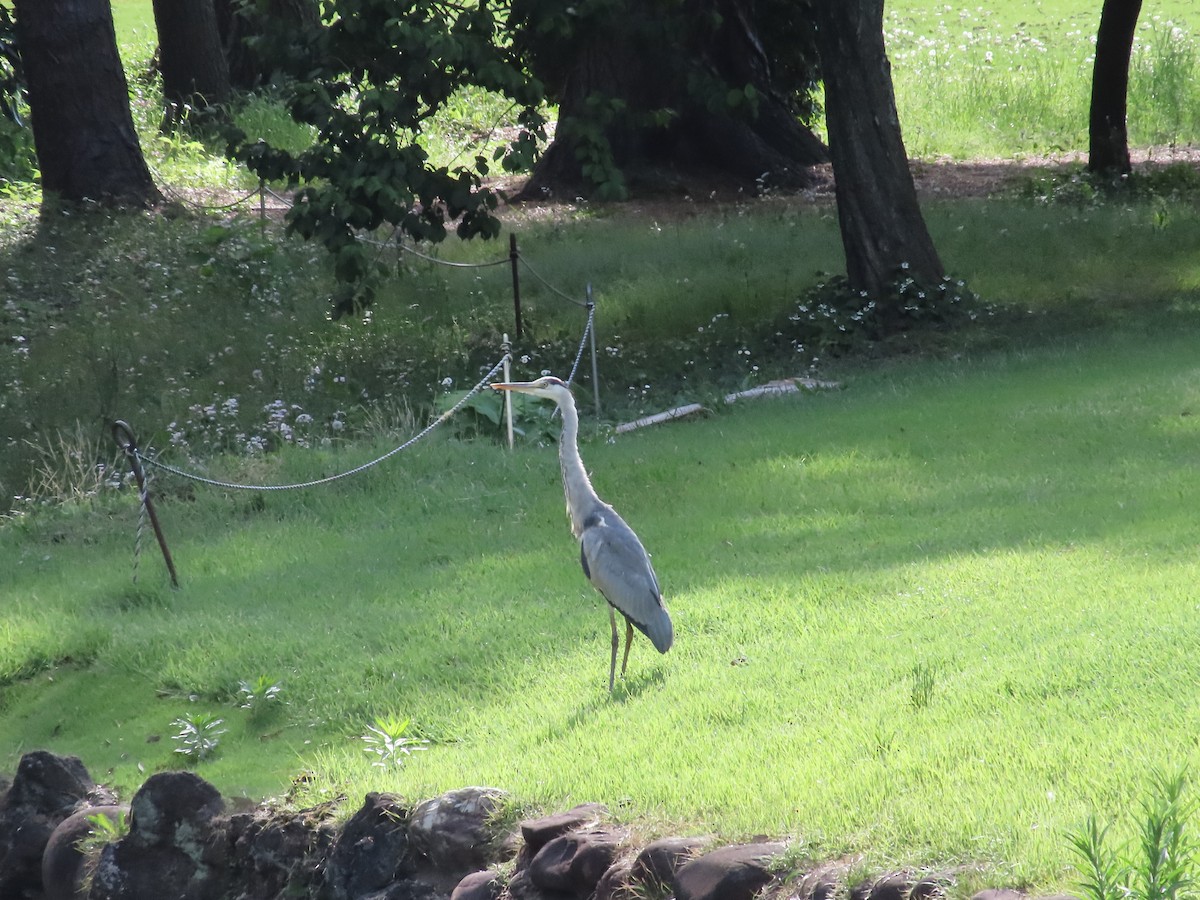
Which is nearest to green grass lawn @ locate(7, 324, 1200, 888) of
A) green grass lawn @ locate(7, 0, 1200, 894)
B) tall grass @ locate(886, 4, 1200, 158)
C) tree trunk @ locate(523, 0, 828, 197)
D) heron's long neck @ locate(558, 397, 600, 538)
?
green grass lawn @ locate(7, 0, 1200, 894)

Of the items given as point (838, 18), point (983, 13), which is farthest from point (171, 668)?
point (983, 13)

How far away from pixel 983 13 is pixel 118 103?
33.0 m

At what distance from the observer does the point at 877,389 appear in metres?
14.2

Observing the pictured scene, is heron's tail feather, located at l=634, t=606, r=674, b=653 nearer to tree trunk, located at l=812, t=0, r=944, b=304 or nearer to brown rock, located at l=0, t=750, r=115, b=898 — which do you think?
brown rock, located at l=0, t=750, r=115, b=898

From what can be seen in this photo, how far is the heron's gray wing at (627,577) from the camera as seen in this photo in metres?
7.05

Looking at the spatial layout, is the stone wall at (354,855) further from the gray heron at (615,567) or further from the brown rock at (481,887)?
the gray heron at (615,567)

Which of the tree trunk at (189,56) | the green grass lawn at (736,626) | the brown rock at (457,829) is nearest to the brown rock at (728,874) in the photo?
the green grass lawn at (736,626)

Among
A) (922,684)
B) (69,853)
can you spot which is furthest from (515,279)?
(922,684)

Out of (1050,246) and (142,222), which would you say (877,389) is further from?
(142,222)

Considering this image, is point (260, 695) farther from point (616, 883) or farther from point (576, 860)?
point (616, 883)

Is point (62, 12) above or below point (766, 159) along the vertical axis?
above

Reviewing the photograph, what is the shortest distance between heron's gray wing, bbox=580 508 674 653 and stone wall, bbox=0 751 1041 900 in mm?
1431

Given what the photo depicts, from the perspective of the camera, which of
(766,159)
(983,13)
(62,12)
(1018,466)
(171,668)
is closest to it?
(171,668)

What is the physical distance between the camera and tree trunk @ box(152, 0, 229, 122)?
26.9 metres
